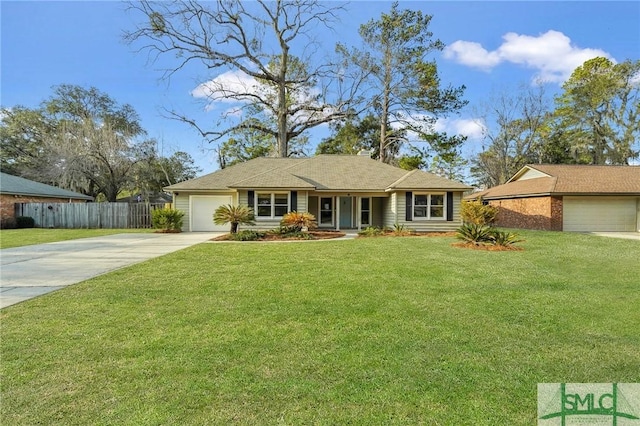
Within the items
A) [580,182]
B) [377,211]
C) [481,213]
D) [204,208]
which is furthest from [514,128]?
[204,208]

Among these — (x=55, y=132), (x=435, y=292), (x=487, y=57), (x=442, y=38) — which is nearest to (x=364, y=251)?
(x=435, y=292)

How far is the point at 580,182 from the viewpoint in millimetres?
18625

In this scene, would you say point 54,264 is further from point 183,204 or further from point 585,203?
point 585,203

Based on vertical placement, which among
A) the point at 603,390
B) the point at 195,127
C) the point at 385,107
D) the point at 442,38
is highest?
the point at 442,38

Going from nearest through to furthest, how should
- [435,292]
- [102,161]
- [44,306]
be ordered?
[44,306] < [435,292] < [102,161]

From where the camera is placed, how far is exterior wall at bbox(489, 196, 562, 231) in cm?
1777

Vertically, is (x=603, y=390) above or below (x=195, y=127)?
below

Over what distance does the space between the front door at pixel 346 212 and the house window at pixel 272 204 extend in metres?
3.81

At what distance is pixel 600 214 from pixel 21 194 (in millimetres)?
35275

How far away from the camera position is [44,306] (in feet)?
14.9

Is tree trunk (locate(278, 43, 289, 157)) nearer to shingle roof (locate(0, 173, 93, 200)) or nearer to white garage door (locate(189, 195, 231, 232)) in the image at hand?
white garage door (locate(189, 195, 231, 232))

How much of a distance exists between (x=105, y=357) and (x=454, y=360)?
11.0 feet

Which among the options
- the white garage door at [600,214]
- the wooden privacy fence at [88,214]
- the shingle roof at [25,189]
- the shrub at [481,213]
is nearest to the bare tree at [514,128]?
the white garage door at [600,214]

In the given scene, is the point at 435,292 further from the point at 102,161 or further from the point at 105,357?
the point at 102,161
